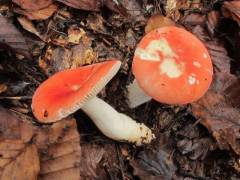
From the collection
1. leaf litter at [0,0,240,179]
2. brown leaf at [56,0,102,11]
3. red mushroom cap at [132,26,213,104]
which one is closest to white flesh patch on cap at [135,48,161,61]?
red mushroom cap at [132,26,213,104]

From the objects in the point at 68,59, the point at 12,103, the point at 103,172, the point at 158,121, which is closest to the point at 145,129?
the point at 158,121

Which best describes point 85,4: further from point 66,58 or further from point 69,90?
point 69,90

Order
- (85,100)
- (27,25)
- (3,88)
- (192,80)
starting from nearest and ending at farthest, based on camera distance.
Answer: (85,100), (192,80), (3,88), (27,25)

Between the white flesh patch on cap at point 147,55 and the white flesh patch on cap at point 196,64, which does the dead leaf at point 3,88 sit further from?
the white flesh patch on cap at point 196,64

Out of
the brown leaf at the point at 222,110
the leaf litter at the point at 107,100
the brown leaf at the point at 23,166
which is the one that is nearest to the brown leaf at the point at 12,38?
the leaf litter at the point at 107,100

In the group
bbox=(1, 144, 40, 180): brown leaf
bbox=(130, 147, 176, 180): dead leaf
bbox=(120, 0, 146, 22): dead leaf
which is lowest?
bbox=(130, 147, 176, 180): dead leaf

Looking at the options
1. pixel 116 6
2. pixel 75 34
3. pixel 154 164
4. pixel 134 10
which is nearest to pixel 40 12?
pixel 75 34

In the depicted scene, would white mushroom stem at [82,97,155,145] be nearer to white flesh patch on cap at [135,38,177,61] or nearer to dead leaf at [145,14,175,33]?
white flesh patch on cap at [135,38,177,61]
